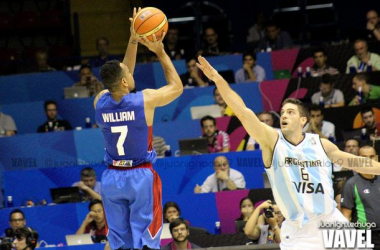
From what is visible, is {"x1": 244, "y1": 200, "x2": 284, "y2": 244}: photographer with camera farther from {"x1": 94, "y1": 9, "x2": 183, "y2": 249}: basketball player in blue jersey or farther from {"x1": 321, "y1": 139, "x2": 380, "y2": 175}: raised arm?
{"x1": 94, "y1": 9, "x2": 183, "y2": 249}: basketball player in blue jersey

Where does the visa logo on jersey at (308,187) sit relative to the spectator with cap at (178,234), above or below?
above

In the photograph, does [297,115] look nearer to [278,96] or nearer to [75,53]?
[278,96]

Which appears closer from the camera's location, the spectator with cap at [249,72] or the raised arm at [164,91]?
the raised arm at [164,91]

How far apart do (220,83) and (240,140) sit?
6.06 m

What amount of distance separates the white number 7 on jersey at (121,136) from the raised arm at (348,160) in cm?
167

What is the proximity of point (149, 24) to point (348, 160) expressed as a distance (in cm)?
209

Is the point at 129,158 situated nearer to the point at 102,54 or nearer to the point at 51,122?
the point at 51,122

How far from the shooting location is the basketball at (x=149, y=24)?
6.55 metres

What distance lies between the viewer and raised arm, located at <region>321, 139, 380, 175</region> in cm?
616

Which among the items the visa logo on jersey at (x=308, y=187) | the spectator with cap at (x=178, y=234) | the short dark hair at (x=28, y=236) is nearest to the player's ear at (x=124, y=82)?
the visa logo on jersey at (x=308, y=187)

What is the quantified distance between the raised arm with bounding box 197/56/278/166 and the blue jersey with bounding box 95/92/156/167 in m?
0.63

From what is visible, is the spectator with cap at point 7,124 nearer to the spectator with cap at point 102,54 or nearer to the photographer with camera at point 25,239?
the spectator with cap at point 102,54

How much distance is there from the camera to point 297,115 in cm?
623

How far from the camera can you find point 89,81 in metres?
13.4
